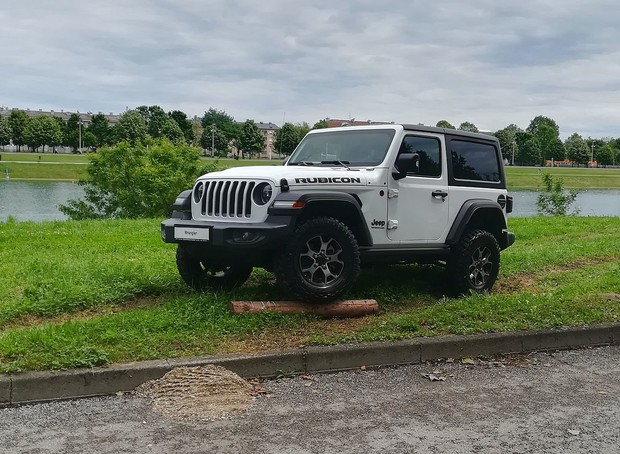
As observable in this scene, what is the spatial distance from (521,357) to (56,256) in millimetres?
6390

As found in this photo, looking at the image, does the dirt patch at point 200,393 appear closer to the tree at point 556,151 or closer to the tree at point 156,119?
the tree at point 156,119

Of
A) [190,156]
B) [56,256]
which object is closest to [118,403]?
[56,256]

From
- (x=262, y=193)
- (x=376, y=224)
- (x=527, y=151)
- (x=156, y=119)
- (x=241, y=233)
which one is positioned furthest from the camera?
(x=156, y=119)

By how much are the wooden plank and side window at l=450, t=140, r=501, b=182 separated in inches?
78.3

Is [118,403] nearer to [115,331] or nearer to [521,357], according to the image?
[115,331]

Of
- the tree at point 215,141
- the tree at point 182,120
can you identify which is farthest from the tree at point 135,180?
the tree at point 182,120

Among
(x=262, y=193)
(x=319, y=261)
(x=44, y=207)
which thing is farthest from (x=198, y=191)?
(x=44, y=207)

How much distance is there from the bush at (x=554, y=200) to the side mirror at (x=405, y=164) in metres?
19.7

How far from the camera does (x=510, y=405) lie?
471cm

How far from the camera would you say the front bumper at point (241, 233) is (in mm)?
5789

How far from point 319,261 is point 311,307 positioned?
46 cm

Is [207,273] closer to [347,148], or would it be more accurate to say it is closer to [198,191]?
[198,191]

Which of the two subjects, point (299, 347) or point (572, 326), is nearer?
point (299, 347)

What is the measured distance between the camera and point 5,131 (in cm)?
10112
